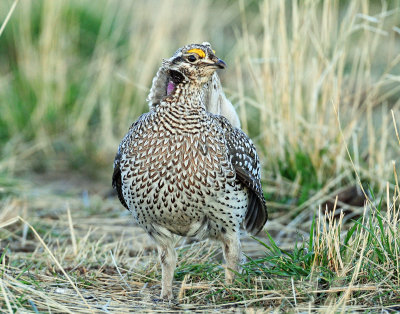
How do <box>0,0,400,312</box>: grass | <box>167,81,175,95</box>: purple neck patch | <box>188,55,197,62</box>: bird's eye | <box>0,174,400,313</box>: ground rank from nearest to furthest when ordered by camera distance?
<box>0,174,400,313</box>: ground → <box>0,0,400,312</box>: grass → <box>188,55,197,62</box>: bird's eye → <box>167,81,175,95</box>: purple neck patch

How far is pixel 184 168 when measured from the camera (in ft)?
12.0

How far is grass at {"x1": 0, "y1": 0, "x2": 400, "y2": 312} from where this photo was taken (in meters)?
3.46

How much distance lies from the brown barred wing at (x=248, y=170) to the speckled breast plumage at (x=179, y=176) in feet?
0.32

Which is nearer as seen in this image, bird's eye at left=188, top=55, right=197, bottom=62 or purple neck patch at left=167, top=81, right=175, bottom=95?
bird's eye at left=188, top=55, right=197, bottom=62

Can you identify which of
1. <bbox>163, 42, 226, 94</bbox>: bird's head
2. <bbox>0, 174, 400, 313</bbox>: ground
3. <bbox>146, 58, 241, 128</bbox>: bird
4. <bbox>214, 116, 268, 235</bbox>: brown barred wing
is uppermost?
<bbox>163, 42, 226, 94</bbox>: bird's head

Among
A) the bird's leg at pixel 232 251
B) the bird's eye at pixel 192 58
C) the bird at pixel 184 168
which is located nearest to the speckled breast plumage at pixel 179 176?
the bird at pixel 184 168

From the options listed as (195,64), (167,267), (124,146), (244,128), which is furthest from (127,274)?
(244,128)

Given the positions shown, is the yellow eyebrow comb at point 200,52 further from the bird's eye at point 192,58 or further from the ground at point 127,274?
the ground at point 127,274

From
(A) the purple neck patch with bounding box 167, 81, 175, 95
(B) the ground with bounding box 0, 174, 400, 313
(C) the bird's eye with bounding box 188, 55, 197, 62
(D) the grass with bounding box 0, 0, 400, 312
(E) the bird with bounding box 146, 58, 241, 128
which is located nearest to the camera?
(B) the ground with bounding box 0, 174, 400, 313

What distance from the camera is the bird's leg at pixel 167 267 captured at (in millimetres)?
3807

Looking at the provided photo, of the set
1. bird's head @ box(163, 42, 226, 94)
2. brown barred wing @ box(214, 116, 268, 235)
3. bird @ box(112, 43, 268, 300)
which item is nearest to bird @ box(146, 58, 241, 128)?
bird @ box(112, 43, 268, 300)

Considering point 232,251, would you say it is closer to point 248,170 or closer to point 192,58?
point 248,170

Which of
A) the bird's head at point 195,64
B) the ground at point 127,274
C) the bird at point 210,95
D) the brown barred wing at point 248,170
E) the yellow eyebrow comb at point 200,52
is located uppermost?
the yellow eyebrow comb at point 200,52

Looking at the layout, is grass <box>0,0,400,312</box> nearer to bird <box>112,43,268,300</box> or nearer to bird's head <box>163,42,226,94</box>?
bird <box>112,43,268,300</box>
